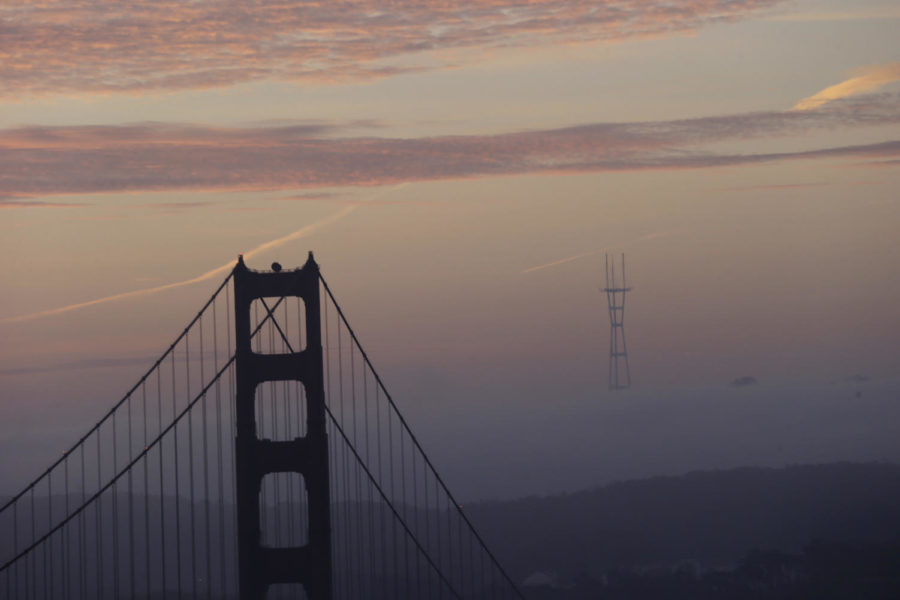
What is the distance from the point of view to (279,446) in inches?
2178

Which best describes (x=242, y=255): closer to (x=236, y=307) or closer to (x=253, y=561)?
(x=236, y=307)

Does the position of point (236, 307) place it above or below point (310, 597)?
above

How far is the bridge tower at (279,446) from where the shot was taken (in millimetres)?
54625

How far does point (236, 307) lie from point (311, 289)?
Answer: 10.8 ft

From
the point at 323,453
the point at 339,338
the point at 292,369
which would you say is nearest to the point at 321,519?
the point at 323,453

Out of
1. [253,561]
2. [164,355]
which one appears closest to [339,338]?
[164,355]

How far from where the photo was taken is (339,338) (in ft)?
212

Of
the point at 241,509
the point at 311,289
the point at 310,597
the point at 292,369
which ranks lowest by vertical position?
the point at 310,597

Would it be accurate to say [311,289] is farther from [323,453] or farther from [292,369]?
[323,453]

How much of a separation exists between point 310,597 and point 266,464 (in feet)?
19.6

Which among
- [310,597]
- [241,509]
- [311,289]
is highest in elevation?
[311,289]

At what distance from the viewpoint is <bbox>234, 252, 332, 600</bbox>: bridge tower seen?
54625 mm

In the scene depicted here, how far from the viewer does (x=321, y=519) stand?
183 ft

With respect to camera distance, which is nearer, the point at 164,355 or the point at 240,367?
the point at 240,367
